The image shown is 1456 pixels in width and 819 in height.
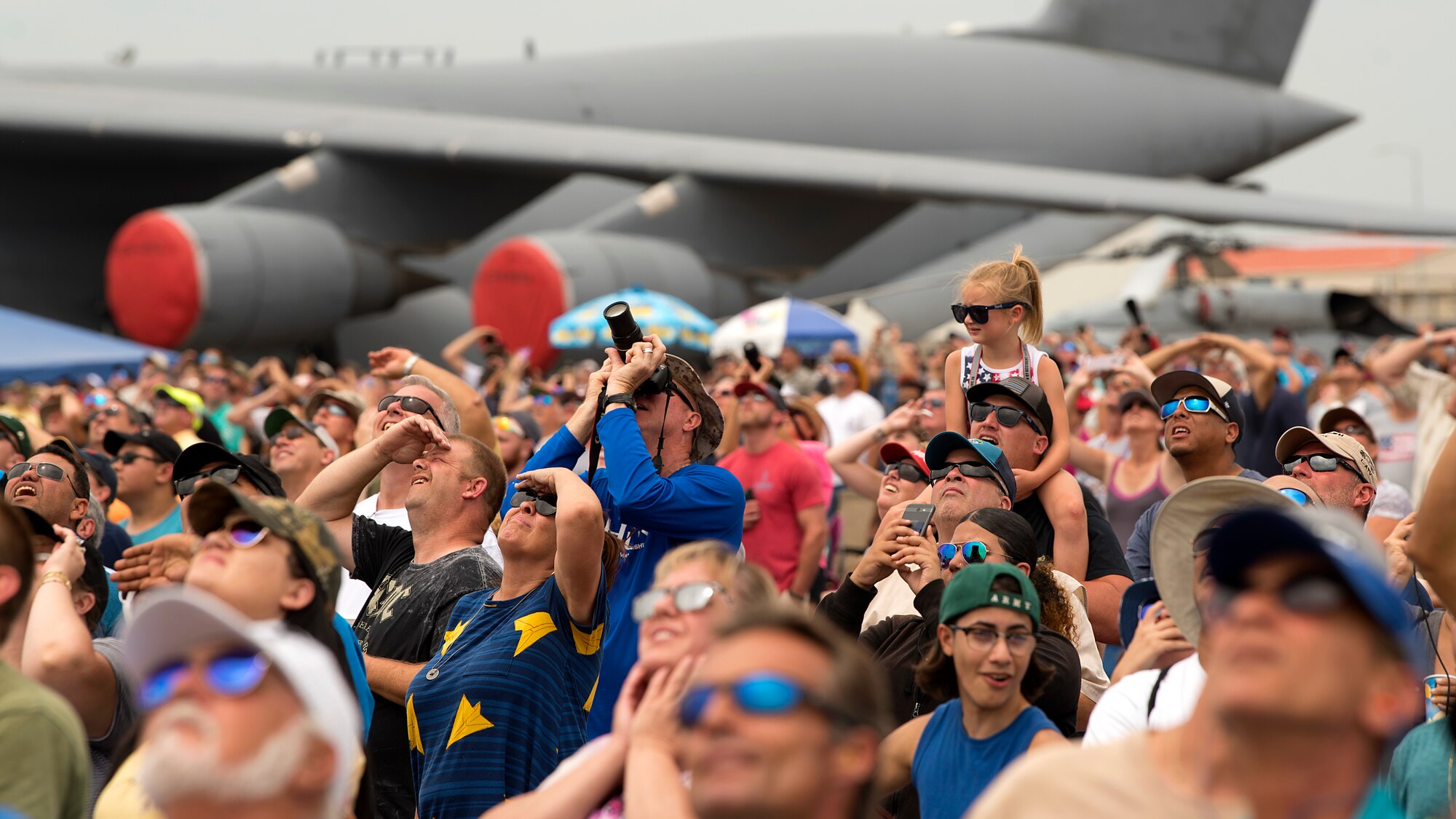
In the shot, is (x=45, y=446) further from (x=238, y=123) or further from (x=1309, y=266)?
(x=1309, y=266)

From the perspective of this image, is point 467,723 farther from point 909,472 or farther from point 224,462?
point 909,472

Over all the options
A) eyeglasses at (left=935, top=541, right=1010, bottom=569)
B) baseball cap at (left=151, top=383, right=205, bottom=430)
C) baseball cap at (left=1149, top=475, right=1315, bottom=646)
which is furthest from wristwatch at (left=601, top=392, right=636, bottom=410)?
baseball cap at (left=151, top=383, right=205, bottom=430)

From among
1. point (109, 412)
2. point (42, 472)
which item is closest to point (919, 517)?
point (42, 472)

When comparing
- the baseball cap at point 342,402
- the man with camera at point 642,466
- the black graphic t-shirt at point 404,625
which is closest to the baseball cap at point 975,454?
the man with camera at point 642,466

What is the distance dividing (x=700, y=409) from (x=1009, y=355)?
1.46m

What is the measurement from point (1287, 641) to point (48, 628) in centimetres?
249

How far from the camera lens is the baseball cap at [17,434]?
632cm

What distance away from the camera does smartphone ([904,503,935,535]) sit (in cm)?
376

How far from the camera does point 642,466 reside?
3863 mm

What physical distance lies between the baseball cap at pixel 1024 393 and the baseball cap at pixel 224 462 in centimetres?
234

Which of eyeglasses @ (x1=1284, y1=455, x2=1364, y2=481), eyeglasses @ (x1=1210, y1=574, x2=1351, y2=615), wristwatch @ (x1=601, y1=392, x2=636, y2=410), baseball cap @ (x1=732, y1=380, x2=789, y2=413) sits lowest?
baseball cap @ (x1=732, y1=380, x2=789, y2=413)

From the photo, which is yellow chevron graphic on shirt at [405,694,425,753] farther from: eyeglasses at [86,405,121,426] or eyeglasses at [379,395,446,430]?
eyeglasses at [86,405,121,426]

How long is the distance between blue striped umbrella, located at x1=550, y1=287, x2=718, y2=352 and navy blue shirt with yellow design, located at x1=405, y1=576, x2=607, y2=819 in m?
10.7

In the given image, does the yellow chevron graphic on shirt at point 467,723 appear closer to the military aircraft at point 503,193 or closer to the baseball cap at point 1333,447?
the baseball cap at point 1333,447
